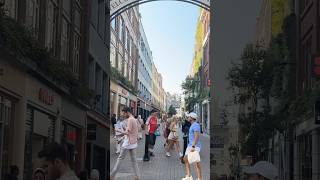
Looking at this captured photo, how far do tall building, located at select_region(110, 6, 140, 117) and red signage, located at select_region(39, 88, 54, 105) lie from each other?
51cm

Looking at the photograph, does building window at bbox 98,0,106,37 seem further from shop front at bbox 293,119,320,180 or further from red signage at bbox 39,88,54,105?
shop front at bbox 293,119,320,180

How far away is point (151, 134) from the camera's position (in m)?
Result: 4.34

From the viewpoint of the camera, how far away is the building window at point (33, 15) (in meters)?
4.46

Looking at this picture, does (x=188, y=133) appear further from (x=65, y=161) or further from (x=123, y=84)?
(x=65, y=161)

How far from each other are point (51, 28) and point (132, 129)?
37.5 inches

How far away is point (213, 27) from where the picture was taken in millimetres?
3924

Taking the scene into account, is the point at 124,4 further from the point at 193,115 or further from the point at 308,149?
the point at 308,149

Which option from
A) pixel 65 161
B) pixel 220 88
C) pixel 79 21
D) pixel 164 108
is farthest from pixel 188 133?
pixel 65 161

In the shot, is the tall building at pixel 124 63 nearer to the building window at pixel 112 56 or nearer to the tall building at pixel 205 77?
the building window at pixel 112 56

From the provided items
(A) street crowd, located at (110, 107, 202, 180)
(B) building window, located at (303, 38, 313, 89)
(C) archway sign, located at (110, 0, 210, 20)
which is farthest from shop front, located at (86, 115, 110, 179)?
(B) building window, located at (303, 38, 313, 89)

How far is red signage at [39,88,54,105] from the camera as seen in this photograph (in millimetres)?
3525

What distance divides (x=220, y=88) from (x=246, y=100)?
33cm

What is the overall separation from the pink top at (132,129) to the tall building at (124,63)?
0.23 feet

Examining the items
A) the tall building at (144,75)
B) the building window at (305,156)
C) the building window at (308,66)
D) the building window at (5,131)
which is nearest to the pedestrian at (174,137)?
the tall building at (144,75)
